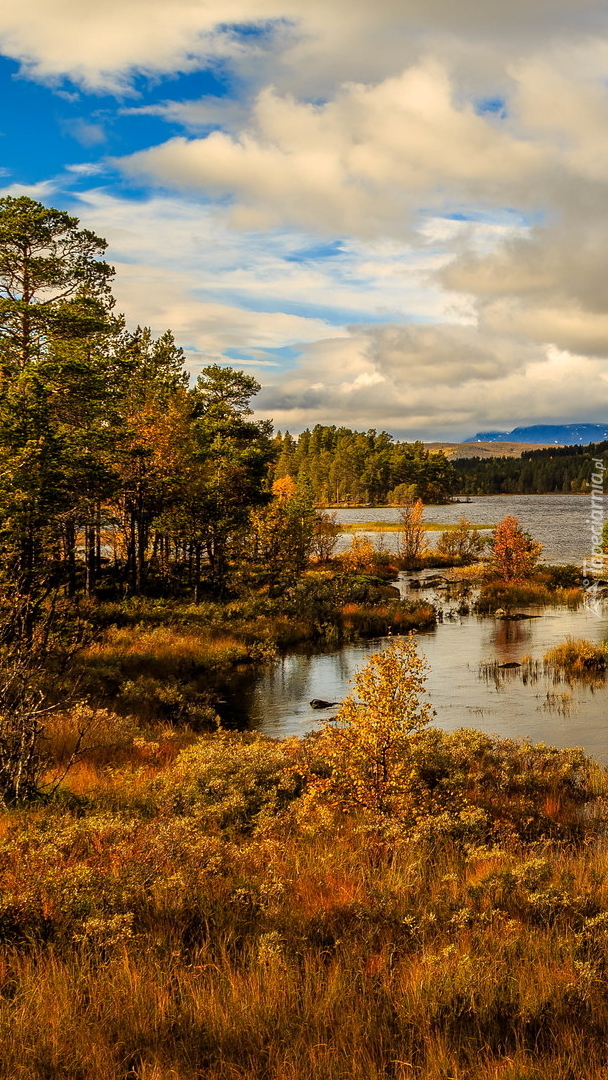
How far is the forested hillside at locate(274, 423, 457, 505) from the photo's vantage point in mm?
162625

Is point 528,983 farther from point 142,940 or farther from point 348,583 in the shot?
point 348,583

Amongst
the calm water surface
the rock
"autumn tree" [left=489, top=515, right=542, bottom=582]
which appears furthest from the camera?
"autumn tree" [left=489, top=515, right=542, bottom=582]

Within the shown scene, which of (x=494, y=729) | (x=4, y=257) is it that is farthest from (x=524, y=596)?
(x=4, y=257)

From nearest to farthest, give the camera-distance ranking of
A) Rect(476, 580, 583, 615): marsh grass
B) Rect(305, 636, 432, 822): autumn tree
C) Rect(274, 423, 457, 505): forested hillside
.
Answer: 1. Rect(305, 636, 432, 822): autumn tree
2. Rect(476, 580, 583, 615): marsh grass
3. Rect(274, 423, 457, 505): forested hillside

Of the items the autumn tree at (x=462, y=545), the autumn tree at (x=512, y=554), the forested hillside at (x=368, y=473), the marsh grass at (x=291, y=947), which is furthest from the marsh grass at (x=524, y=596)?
the forested hillside at (x=368, y=473)

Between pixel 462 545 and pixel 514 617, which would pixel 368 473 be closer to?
pixel 462 545

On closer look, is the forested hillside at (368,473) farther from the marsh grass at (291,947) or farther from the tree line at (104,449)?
the marsh grass at (291,947)

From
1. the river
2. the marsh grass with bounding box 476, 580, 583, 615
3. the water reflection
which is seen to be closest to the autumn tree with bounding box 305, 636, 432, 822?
the river

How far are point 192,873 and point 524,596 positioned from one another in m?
37.1

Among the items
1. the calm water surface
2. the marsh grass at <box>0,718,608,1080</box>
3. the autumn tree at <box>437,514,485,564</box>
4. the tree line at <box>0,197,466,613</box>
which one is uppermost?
the tree line at <box>0,197,466,613</box>

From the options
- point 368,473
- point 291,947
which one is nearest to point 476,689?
point 291,947

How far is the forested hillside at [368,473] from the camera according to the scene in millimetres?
162625

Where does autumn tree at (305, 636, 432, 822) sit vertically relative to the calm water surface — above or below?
above

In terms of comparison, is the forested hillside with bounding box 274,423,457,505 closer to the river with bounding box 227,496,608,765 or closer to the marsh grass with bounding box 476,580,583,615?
the marsh grass with bounding box 476,580,583,615
